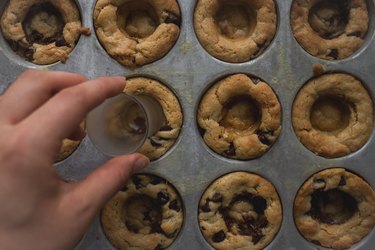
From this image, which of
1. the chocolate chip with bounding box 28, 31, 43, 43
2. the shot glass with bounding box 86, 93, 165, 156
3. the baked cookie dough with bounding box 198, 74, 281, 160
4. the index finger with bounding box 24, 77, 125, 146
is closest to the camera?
the index finger with bounding box 24, 77, 125, 146

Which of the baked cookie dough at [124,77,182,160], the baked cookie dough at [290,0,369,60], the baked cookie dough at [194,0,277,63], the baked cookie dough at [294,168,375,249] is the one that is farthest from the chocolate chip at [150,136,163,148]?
the baked cookie dough at [290,0,369,60]

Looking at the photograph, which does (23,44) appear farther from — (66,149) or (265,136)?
(265,136)

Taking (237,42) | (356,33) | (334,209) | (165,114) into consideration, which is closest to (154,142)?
(165,114)

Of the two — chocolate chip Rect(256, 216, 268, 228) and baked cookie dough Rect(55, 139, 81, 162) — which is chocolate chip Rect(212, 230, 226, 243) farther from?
baked cookie dough Rect(55, 139, 81, 162)

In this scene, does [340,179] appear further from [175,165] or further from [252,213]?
[175,165]

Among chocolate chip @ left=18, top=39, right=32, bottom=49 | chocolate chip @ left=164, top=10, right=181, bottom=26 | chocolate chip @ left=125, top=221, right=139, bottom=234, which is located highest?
chocolate chip @ left=164, top=10, right=181, bottom=26

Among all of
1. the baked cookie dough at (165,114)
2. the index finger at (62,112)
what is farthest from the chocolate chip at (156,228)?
the index finger at (62,112)
